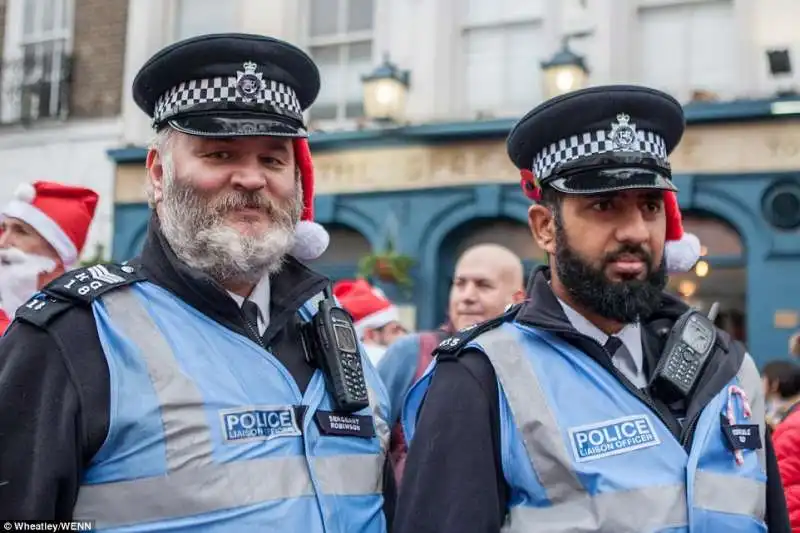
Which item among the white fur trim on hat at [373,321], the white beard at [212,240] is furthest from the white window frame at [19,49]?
the white beard at [212,240]

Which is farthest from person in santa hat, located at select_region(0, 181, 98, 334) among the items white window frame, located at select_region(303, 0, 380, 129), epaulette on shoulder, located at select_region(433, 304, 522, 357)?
white window frame, located at select_region(303, 0, 380, 129)

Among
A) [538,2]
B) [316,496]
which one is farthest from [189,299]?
[538,2]

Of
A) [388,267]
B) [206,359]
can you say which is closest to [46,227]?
[206,359]

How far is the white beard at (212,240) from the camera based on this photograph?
2340 mm

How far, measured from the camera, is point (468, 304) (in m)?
4.76

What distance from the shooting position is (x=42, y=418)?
1.92 m

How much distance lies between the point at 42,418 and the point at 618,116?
5.50ft

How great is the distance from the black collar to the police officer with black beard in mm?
437

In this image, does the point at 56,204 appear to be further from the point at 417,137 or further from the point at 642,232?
the point at 417,137

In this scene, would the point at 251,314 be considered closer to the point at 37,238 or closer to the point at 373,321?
the point at 37,238

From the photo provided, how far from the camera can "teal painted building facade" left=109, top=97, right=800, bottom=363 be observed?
8531 mm

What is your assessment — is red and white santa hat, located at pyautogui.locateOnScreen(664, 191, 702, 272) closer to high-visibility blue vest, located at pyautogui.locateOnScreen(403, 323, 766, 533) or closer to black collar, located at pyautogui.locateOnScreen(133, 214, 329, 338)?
high-visibility blue vest, located at pyautogui.locateOnScreen(403, 323, 766, 533)

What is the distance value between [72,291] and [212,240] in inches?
15.3

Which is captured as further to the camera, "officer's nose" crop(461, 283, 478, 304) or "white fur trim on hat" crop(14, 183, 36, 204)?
"officer's nose" crop(461, 283, 478, 304)
